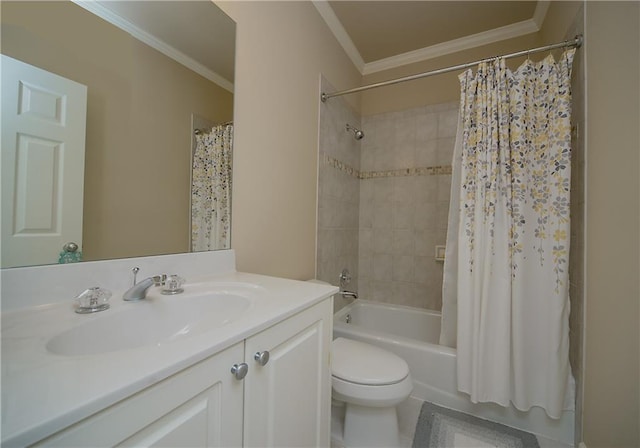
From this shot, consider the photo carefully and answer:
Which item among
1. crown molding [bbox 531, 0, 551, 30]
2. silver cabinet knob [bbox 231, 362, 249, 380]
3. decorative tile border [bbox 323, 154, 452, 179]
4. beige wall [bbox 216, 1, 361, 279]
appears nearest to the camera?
silver cabinet knob [bbox 231, 362, 249, 380]

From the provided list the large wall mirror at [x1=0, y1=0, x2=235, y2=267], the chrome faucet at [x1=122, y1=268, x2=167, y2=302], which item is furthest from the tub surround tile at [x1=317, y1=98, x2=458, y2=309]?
the chrome faucet at [x1=122, y1=268, x2=167, y2=302]

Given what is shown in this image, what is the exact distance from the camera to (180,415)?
46cm

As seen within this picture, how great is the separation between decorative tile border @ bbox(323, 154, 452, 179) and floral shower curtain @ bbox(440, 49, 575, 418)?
29.1 inches

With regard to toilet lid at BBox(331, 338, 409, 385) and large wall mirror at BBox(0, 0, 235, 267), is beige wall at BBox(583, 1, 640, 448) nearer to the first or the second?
toilet lid at BBox(331, 338, 409, 385)

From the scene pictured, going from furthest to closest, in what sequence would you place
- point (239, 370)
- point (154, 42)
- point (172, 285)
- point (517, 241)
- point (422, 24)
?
point (422, 24) → point (517, 241) → point (154, 42) → point (172, 285) → point (239, 370)

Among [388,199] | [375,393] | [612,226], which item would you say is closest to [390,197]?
[388,199]

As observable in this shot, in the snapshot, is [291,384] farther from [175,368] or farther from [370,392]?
[370,392]

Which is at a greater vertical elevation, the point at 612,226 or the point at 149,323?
the point at 612,226

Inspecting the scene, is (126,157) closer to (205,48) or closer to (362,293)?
(205,48)

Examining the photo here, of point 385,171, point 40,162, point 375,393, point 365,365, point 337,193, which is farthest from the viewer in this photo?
point 385,171

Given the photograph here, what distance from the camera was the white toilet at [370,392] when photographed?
113 centimetres

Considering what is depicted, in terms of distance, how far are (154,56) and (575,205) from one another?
79.1 inches

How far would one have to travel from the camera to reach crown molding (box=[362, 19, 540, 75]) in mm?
1992

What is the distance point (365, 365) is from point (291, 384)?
619 mm
